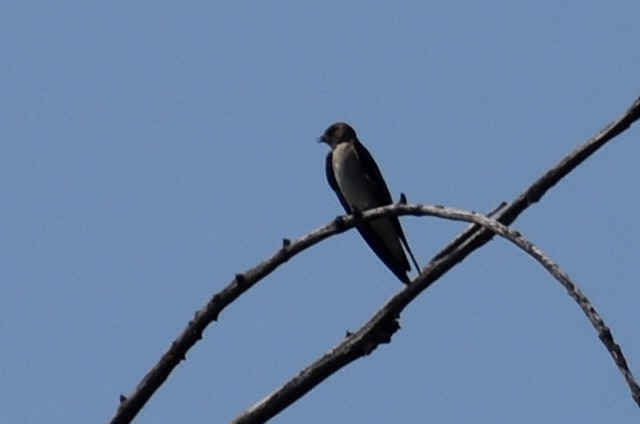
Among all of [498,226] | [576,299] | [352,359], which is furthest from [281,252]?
[576,299]

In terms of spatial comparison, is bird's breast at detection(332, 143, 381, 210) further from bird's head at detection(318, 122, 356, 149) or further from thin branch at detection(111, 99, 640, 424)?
thin branch at detection(111, 99, 640, 424)

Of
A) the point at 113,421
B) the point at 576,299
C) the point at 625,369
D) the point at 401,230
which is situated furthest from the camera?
the point at 401,230

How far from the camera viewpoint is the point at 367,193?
13398 millimetres

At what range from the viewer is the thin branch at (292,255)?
448 centimetres

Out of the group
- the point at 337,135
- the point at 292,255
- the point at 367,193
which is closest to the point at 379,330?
the point at 292,255

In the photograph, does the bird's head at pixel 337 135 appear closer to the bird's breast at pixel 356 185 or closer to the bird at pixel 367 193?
the bird at pixel 367 193

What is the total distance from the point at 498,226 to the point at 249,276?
0.96 metres

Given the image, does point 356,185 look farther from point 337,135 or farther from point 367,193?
point 337,135

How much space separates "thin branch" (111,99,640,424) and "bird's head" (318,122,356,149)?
30.1 ft

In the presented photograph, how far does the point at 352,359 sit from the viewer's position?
183 inches

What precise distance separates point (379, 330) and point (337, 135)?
386 inches

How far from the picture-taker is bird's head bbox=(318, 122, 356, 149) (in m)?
→ 14.4

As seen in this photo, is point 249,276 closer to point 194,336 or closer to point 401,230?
point 194,336

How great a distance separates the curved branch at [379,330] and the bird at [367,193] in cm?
750
